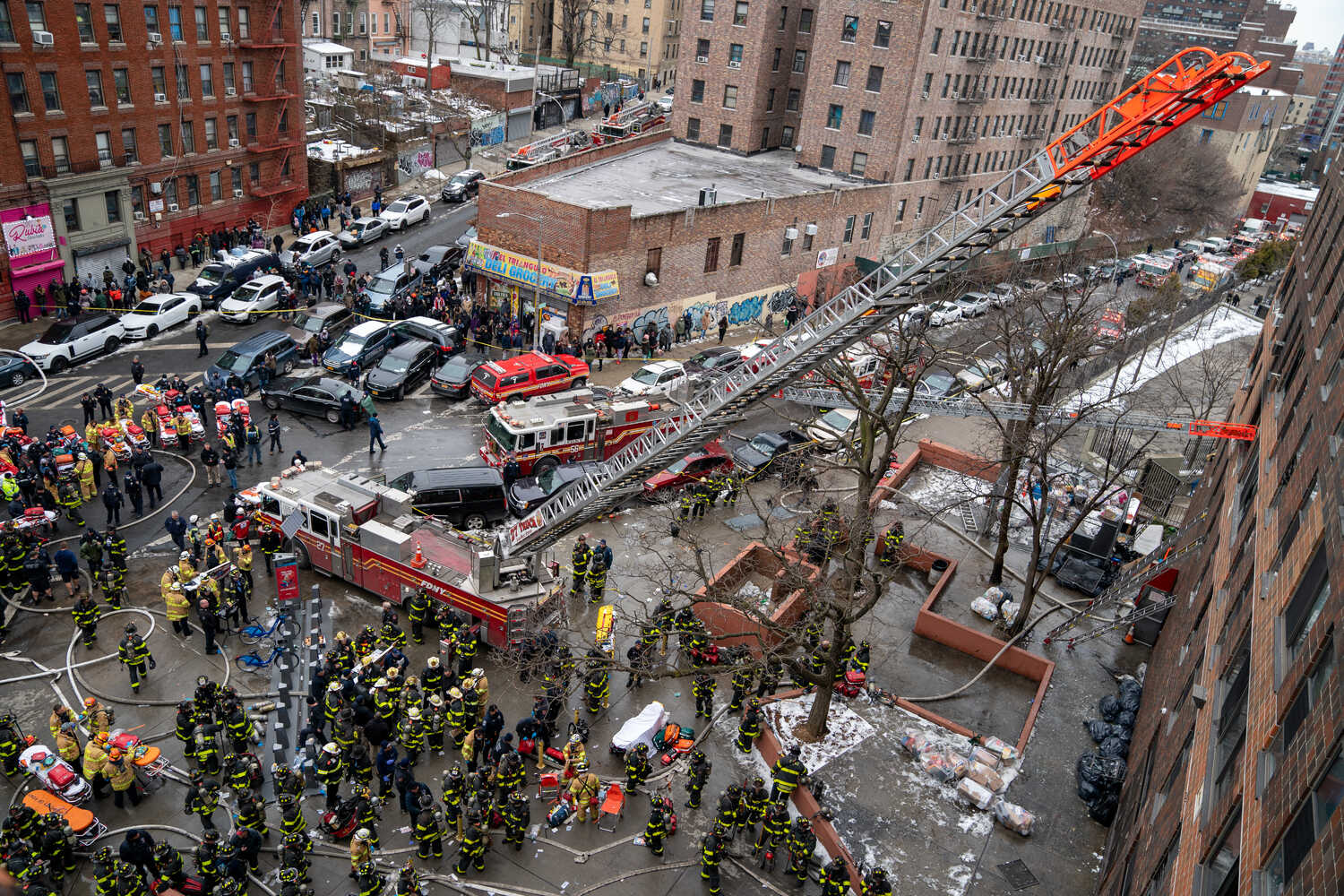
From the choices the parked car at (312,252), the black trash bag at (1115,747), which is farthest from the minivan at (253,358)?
the black trash bag at (1115,747)

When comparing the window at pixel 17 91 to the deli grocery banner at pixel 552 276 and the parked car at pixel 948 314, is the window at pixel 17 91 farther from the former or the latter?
the parked car at pixel 948 314

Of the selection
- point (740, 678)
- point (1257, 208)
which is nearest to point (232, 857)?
point (740, 678)

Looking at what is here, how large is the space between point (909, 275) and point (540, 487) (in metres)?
14.3

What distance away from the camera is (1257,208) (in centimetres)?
9975

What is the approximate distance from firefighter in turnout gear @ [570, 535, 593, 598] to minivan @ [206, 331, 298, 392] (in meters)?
15.6

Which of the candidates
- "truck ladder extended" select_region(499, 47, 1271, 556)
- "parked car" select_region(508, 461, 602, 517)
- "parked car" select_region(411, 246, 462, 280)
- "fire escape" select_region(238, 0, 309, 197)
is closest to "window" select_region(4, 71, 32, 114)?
"fire escape" select_region(238, 0, 309, 197)

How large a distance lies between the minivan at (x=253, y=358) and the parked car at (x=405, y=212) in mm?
17983

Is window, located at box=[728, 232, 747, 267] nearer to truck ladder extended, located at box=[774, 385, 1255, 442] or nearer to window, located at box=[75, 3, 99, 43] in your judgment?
truck ladder extended, located at box=[774, 385, 1255, 442]

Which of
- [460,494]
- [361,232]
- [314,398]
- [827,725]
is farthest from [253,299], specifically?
[827,725]

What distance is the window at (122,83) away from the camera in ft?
123

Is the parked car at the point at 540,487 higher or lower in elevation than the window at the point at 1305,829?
lower

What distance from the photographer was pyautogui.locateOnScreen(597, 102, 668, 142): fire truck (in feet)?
213

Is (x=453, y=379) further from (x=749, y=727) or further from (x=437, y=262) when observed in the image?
(x=749, y=727)

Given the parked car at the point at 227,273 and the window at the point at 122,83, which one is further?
the parked car at the point at 227,273
